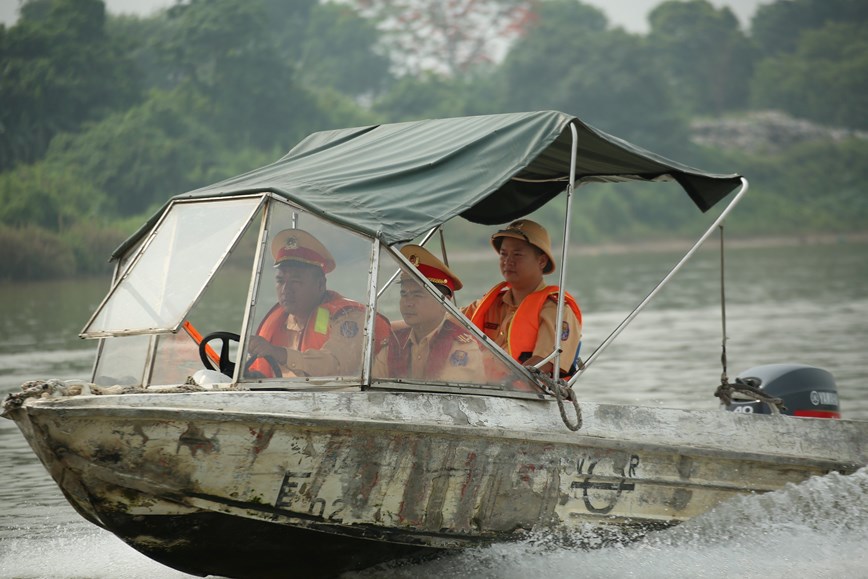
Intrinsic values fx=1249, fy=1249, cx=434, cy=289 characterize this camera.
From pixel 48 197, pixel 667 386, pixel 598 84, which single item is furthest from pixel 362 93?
pixel 667 386

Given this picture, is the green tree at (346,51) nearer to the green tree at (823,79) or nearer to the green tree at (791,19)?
the green tree at (823,79)

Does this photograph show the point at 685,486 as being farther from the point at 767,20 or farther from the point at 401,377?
the point at 767,20

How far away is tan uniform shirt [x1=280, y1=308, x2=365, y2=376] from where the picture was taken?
539 centimetres

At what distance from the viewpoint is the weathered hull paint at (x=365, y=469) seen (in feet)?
16.4

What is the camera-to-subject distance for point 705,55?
72.7m

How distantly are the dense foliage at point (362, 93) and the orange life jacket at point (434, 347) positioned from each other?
2181 cm

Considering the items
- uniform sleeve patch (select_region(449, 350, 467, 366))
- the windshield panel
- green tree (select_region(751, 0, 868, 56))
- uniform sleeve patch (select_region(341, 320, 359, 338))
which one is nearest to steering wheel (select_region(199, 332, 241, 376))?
the windshield panel

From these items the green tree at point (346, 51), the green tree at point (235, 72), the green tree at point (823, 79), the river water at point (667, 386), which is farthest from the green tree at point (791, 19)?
the river water at point (667, 386)

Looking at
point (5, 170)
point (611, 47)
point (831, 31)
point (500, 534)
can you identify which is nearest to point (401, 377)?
point (500, 534)

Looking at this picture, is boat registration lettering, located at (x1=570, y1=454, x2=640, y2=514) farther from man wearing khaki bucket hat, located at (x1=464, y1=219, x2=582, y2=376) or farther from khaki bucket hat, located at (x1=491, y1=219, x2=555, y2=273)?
khaki bucket hat, located at (x1=491, y1=219, x2=555, y2=273)

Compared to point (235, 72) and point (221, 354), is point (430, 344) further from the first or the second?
point (235, 72)

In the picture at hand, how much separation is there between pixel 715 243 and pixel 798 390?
1367 inches

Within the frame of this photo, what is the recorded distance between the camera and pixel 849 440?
21.6 feet

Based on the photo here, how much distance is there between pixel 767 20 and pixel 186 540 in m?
82.4
